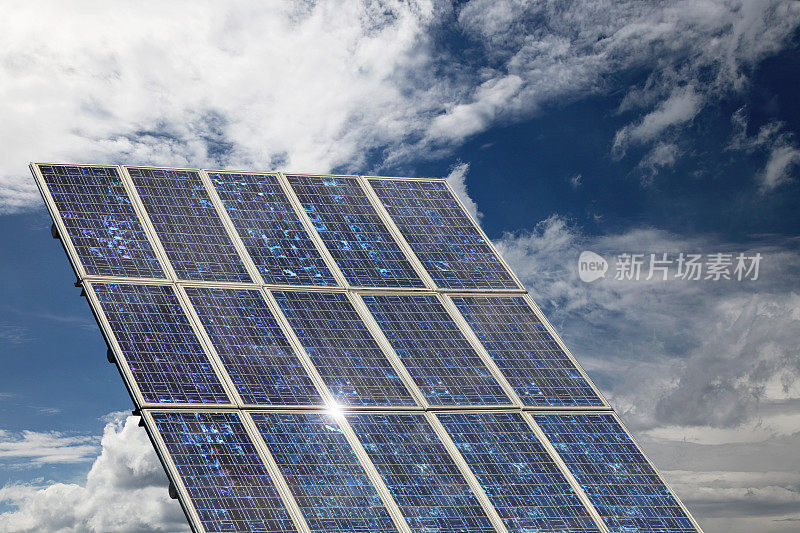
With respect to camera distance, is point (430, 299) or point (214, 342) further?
point (430, 299)

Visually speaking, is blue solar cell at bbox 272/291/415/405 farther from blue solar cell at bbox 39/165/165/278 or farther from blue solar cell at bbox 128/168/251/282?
blue solar cell at bbox 39/165/165/278

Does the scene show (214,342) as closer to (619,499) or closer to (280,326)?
(280,326)

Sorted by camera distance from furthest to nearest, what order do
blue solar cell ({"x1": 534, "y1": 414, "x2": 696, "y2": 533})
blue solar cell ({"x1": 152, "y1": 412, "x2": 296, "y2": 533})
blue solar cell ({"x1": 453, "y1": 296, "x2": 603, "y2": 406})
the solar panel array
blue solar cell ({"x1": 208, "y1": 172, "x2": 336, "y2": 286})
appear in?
blue solar cell ({"x1": 208, "y1": 172, "x2": 336, "y2": 286}) < blue solar cell ({"x1": 453, "y1": 296, "x2": 603, "y2": 406}) < blue solar cell ({"x1": 534, "y1": 414, "x2": 696, "y2": 533}) < the solar panel array < blue solar cell ({"x1": 152, "y1": 412, "x2": 296, "y2": 533})

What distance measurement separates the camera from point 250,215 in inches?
1945

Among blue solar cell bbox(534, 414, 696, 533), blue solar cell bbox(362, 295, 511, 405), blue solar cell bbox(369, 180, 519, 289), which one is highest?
blue solar cell bbox(369, 180, 519, 289)

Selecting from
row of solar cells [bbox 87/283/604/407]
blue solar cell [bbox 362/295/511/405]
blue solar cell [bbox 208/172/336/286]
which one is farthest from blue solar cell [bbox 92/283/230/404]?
blue solar cell [bbox 362/295/511/405]

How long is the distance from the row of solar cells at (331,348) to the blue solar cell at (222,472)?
4.22 feet

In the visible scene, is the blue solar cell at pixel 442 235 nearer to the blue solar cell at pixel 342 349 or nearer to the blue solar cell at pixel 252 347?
the blue solar cell at pixel 342 349

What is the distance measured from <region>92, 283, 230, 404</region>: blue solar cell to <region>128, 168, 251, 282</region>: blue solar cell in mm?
A: 2570

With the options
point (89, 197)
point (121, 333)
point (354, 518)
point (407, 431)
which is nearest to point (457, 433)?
point (407, 431)

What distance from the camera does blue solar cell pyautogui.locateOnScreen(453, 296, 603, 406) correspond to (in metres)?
45.5

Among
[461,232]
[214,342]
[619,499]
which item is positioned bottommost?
[619,499]

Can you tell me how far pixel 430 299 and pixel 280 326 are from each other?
864 cm

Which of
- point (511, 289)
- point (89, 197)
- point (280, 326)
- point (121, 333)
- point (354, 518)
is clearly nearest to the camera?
point (354, 518)
